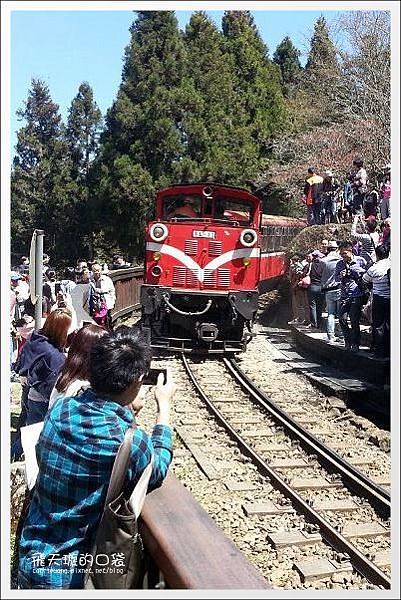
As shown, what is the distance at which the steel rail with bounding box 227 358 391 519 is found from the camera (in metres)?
4.55

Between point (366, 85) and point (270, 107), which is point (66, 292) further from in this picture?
point (270, 107)

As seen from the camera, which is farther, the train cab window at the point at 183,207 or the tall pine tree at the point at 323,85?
the train cab window at the point at 183,207

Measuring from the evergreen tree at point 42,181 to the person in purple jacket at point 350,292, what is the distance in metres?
2.66

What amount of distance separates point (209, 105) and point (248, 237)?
388 cm

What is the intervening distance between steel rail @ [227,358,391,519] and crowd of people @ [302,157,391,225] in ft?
6.12

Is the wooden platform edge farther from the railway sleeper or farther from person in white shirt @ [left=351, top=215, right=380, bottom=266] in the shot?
person in white shirt @ [left=351, top=215, right=380, bottom=266]

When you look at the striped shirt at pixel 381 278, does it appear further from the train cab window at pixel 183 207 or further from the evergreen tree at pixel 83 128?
the train cab window at pixel 183 207

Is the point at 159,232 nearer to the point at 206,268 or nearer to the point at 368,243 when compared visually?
the point at 206,268

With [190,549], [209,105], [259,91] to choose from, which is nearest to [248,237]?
[259,91]

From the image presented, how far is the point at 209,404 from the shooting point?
6.89 m

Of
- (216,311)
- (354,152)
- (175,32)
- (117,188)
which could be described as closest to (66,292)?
(117,188)

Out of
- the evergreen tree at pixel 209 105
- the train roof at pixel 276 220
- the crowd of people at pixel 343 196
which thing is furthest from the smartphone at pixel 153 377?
the train roof at pixel 276 220

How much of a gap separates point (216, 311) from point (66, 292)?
4764 mm

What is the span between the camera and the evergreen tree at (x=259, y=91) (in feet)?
19.5
